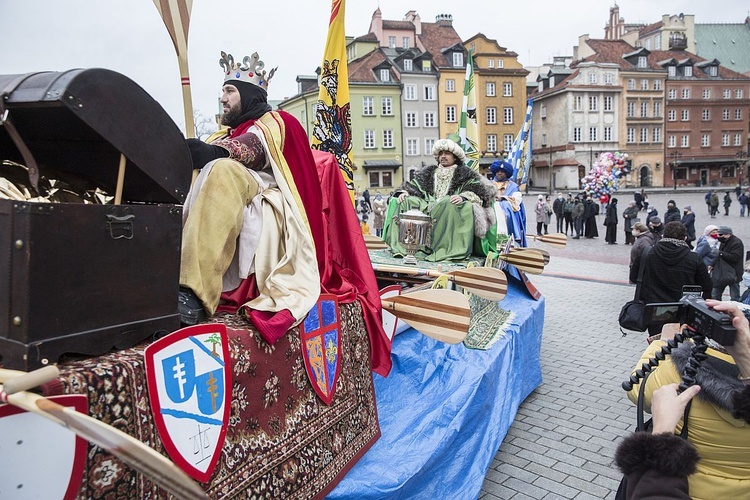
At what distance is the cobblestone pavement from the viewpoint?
3.84 metres

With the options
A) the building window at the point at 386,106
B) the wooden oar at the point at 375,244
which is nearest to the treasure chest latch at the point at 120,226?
the wooden oar at the point at 375,244

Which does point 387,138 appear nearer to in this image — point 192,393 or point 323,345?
point 323,345

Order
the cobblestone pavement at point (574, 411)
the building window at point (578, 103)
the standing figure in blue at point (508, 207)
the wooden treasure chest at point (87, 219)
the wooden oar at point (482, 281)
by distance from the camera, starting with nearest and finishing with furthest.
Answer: the wooden treasure chest at point (87, 219)
the cobblestone pavement at point (574, 411)
the wooden oar at point (482, 281)
the standing figure in blue at point (508, 207)
the building window at point (578, 103)

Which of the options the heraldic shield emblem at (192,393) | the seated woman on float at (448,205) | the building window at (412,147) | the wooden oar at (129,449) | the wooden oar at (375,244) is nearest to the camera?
the wooden oar at (129,449)

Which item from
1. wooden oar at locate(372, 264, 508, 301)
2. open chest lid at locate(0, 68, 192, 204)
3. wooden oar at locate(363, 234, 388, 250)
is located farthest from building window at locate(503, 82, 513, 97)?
open chest lid at locate(0, 68, 192, 204)

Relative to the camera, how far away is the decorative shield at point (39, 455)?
1.29 metres

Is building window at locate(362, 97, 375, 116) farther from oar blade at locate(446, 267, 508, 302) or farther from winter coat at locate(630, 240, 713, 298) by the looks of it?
oar blade at locate(446, 267, 508, 302)

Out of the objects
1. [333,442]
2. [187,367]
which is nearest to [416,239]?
[333,442]

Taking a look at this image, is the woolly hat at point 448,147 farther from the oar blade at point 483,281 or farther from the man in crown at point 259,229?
the man in crown at point 259,229

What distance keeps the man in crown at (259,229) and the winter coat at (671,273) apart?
128 inches

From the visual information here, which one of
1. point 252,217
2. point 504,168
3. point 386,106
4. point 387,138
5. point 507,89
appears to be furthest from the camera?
point 507,89

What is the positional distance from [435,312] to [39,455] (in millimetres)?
2359

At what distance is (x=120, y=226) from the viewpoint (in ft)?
5.35

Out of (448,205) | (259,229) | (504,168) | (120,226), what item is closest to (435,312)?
(259,229)
